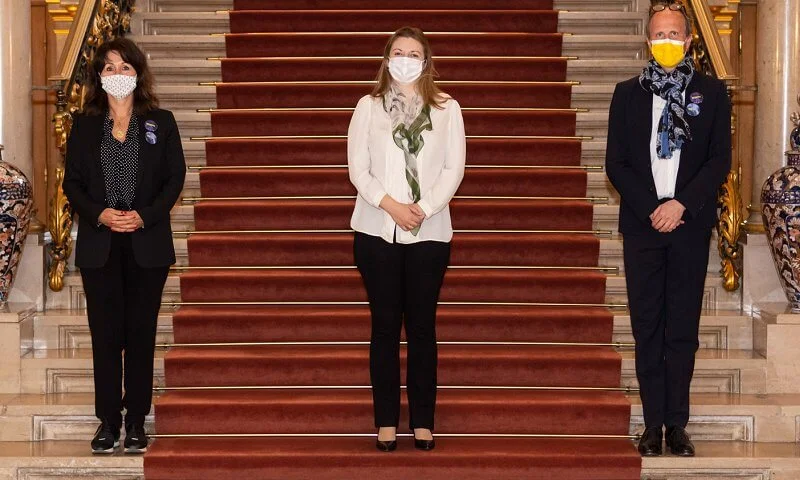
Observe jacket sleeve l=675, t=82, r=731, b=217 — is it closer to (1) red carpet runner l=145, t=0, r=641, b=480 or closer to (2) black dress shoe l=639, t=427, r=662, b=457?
(2) black dress shoe l=639, t=427, r=662, b=457

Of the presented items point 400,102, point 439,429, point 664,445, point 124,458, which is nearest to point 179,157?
point 400,102

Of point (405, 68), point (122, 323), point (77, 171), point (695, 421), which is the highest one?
point (405, 68)

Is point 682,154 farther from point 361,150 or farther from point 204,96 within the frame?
point 204,96

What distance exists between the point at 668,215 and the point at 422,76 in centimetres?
112

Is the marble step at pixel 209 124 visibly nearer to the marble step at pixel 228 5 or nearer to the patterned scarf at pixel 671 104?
the marble step at pixel 228 5

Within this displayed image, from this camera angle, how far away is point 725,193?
585 cm

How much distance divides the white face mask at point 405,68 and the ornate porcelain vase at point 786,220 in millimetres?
1894

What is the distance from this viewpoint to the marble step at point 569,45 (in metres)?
7.55

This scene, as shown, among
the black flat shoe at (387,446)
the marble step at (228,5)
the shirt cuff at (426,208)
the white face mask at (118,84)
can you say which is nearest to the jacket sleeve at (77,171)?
the white face mask at (118,84)

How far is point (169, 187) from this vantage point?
4750mm

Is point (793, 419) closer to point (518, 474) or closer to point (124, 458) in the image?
point (518, 474)

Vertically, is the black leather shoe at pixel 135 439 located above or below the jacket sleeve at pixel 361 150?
below

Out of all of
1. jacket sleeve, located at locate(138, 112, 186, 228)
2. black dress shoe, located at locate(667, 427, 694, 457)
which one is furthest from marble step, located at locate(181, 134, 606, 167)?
black dress shoe, located at locate(667, 427, 694, 457)

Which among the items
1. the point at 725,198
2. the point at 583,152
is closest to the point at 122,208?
the point at 725,198
